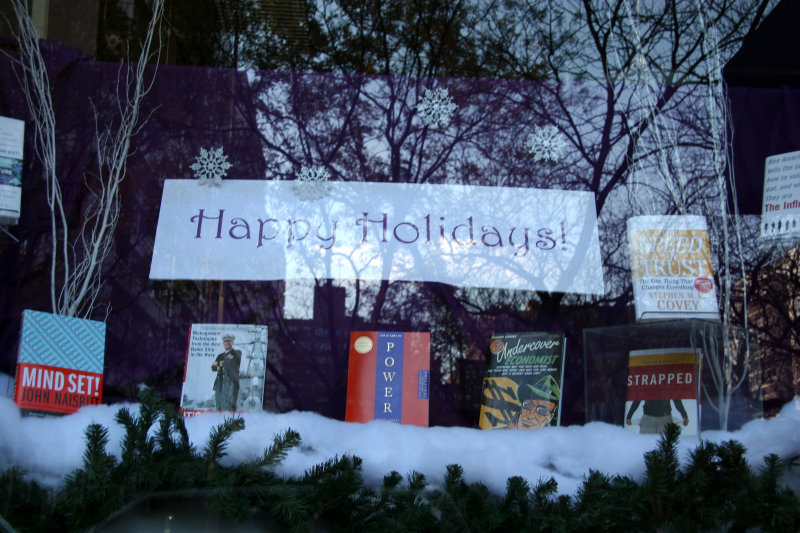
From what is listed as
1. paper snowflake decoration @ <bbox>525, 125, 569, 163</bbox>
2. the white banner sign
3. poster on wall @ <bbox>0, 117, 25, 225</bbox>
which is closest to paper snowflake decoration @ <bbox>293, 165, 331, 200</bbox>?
the white banner sign

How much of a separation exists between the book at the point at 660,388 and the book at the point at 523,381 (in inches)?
8.3

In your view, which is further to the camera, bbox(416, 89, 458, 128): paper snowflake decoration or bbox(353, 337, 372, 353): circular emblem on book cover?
bbox(416, 89, 458, 128): paper snowflake decoration

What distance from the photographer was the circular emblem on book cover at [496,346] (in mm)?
2236

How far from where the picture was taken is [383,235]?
2.36 metres

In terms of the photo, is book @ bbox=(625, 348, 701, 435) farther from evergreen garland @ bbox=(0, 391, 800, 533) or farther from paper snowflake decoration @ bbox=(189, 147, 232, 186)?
paper snowflake decoration @ bbox=(189, 147, 232, 186)

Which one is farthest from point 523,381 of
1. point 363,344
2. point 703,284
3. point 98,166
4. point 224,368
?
point 98,166

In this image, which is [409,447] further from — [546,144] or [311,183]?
[546,144]

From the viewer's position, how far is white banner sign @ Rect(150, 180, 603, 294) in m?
2.32

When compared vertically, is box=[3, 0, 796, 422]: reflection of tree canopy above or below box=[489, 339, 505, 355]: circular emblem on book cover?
above

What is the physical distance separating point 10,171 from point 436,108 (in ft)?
4.38

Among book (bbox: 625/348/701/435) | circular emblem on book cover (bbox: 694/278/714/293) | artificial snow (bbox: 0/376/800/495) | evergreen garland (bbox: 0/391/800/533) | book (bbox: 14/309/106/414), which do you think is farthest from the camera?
circular emblem on book cover (bbox: 694/278/714/293)

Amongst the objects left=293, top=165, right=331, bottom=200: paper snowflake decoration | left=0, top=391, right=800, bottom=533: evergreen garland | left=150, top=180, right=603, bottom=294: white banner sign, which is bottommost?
left=0, top=391, right=800, bottom=533: evergreen garland

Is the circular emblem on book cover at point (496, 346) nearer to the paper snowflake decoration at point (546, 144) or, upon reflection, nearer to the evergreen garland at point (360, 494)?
the paper snowflake decoration at point (546, 144)

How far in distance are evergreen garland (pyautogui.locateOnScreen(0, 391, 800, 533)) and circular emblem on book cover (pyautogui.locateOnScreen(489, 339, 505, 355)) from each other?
85 centimetres
